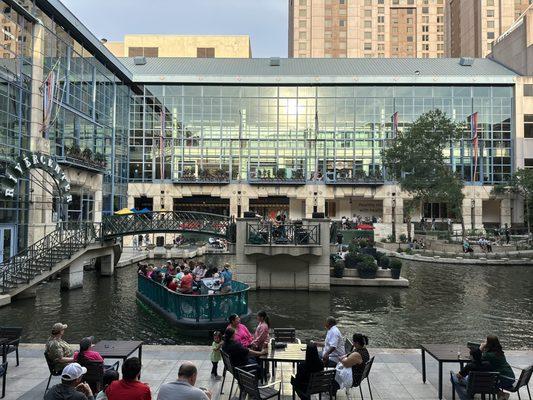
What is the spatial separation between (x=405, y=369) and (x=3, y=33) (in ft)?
88.4

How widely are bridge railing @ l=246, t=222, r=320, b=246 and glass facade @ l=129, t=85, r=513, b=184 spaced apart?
33415 mm

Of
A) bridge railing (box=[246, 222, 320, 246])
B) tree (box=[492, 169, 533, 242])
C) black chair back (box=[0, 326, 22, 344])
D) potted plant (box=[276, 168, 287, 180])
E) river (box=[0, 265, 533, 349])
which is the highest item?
potted plant (box=[276, 168, 287, 180])

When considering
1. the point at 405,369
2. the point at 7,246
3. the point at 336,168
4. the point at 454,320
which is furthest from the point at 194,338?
the point at 336,168

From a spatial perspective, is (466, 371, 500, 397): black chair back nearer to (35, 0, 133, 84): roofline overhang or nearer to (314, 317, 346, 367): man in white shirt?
(314, 317, 346, 367): man in white shirt

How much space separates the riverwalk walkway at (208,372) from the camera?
27.1 ft

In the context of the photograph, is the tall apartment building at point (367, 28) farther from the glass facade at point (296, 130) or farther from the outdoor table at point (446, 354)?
the outdoor table at point (446, 354)

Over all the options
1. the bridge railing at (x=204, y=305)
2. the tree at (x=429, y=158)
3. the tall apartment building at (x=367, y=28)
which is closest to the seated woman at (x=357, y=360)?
the bridge railing at (x=204, y=305)

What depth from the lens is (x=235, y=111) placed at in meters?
55.8

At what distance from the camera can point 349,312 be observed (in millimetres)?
17719

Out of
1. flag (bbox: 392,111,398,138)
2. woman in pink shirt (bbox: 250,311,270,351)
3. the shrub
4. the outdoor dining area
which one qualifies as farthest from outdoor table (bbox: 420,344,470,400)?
flag (bbox: 392,111,398,138)

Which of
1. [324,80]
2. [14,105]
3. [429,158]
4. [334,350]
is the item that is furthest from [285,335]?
[324,80]

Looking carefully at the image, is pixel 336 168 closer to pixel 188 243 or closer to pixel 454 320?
pixel 188 243

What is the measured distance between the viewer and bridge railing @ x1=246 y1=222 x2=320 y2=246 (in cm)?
2134

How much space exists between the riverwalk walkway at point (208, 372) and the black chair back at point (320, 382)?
121 centimetres
